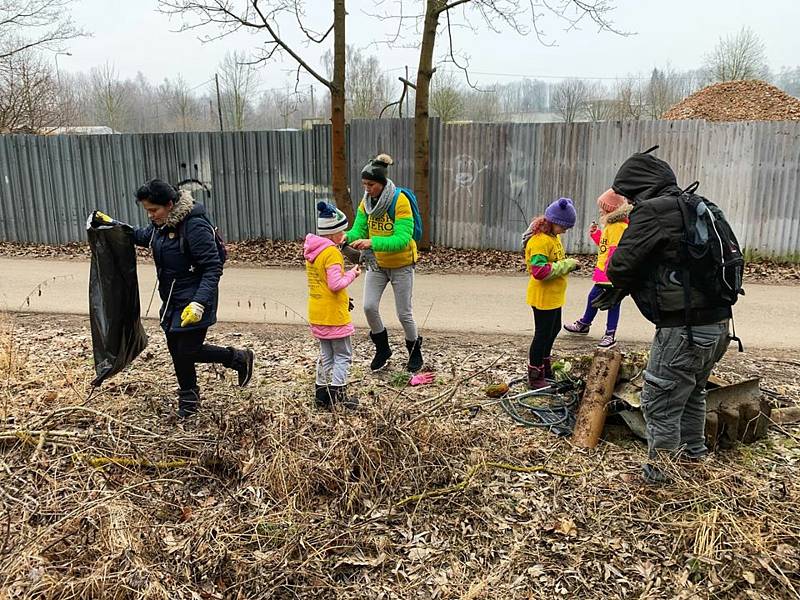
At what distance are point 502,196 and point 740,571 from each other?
9295 millimetres

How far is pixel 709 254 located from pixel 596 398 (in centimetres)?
137

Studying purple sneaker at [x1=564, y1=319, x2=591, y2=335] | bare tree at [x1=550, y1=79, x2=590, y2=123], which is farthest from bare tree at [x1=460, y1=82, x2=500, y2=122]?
purple sneaker at [x1=564, y1=319, x2=591, y2=335]

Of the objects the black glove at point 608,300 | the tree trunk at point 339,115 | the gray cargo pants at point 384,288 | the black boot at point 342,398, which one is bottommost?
the black boot at point 342,398

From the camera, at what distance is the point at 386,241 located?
4.98 m

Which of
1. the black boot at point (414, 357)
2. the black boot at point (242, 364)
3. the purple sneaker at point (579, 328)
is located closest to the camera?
the black boot at point (242, 364)

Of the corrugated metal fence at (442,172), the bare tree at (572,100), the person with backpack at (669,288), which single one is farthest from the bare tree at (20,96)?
the bare tree at (572,100)

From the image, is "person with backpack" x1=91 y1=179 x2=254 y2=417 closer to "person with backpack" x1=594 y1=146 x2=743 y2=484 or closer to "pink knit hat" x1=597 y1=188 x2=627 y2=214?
"person with backpack" x1=594 y1=146 x2=743 y2=484

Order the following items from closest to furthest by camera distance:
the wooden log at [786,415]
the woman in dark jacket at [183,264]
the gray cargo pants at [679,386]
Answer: the gray cargo pants at [679,386] → the woman in dark jacket at [183,264] → the wooden log at [786,415]

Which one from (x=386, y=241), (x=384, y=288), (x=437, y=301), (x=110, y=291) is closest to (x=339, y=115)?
(x=437, y=301)

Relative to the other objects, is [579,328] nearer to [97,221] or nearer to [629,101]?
[97,221]

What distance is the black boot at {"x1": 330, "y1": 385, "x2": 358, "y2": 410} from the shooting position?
14.9 feet

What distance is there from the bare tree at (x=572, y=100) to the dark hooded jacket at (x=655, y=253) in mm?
37163

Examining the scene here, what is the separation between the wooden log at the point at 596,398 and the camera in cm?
406

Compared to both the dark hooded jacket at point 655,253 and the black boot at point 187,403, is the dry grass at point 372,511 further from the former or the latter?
the dark hooded jacket at point 655,253
